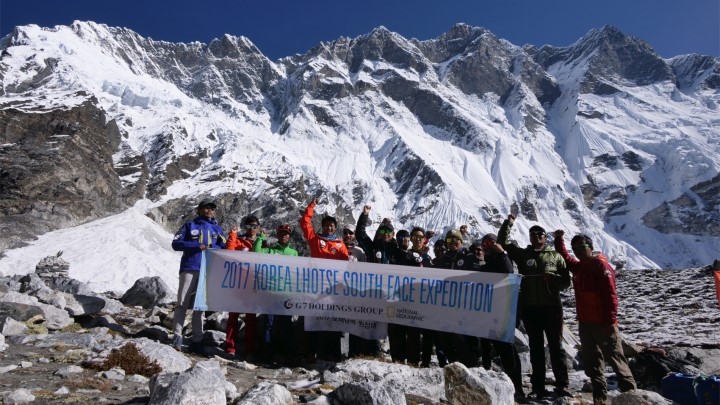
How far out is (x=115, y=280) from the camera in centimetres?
4688

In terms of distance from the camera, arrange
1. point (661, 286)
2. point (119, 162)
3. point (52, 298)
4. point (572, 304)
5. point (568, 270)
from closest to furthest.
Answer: point (568, 270), point (52, 298), point (572, 304), point (661, 286), point (119, 162)

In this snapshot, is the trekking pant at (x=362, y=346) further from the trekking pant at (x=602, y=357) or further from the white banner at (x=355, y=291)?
the trekking pant at (x=602, y=357)

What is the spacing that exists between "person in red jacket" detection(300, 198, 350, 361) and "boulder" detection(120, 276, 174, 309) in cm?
805

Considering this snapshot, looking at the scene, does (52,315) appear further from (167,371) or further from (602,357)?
(602,357)

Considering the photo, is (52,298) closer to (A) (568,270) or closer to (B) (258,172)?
(A) (568,270)

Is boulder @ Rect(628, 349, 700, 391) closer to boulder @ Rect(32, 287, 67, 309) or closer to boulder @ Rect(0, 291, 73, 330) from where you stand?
boulder @ Rect(0, 291, 73, 330)

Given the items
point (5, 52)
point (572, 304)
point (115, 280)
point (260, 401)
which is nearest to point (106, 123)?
point (5, 52)

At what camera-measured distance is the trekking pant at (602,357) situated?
265 inches

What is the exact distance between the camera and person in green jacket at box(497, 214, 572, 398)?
7.17 meters

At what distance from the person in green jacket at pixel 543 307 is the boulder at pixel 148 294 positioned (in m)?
11.1

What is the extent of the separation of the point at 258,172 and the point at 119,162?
32.9 meters

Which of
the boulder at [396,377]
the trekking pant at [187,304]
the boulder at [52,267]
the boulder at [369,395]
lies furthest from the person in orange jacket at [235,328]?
the boulder at [52,267]

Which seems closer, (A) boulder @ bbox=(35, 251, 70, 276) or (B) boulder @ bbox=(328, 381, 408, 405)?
(B) boulder @ bbox=(328, 381, 408, 405)

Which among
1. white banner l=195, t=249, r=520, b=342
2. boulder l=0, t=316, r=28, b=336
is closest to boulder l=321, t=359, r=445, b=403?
white banner l=195, t=249, r=520, b=342
